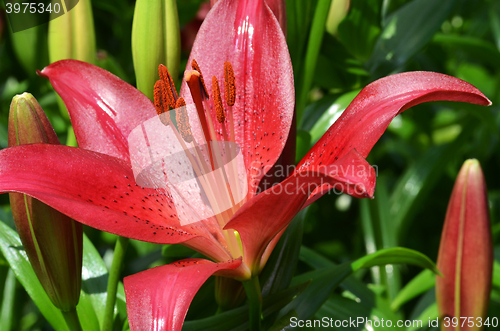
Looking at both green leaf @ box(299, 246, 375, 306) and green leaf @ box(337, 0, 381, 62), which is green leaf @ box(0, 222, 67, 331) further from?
green leaf @ box(337, 0, 381, 62)

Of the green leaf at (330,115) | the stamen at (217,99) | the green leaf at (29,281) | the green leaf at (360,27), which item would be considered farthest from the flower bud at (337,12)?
the green leaf at (29,281)

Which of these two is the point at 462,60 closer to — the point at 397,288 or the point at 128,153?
the point at 397,288

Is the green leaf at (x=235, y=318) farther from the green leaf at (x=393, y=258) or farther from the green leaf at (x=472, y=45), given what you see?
the green leaf at (x=472, y=45)

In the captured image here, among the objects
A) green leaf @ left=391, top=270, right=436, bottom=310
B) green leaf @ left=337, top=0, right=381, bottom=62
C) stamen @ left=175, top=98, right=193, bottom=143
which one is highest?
green leaf @ left=337, top=0, right=381, bottom=62

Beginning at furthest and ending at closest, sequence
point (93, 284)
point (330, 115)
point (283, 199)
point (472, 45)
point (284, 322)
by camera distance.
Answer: point (472, 45), point (330, 115), point (93, 284), point (284, 322), point (283, 199)

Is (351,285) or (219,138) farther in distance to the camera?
(351,285)

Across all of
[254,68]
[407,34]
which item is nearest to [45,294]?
[254,68]

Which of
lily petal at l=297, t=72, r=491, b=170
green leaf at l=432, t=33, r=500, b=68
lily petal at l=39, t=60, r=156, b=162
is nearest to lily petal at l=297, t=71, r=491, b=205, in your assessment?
lily petal at l=297, t=72, r=491, b=170

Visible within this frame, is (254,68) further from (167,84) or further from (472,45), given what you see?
(472,45)

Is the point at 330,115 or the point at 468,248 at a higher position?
the point at 330,115
